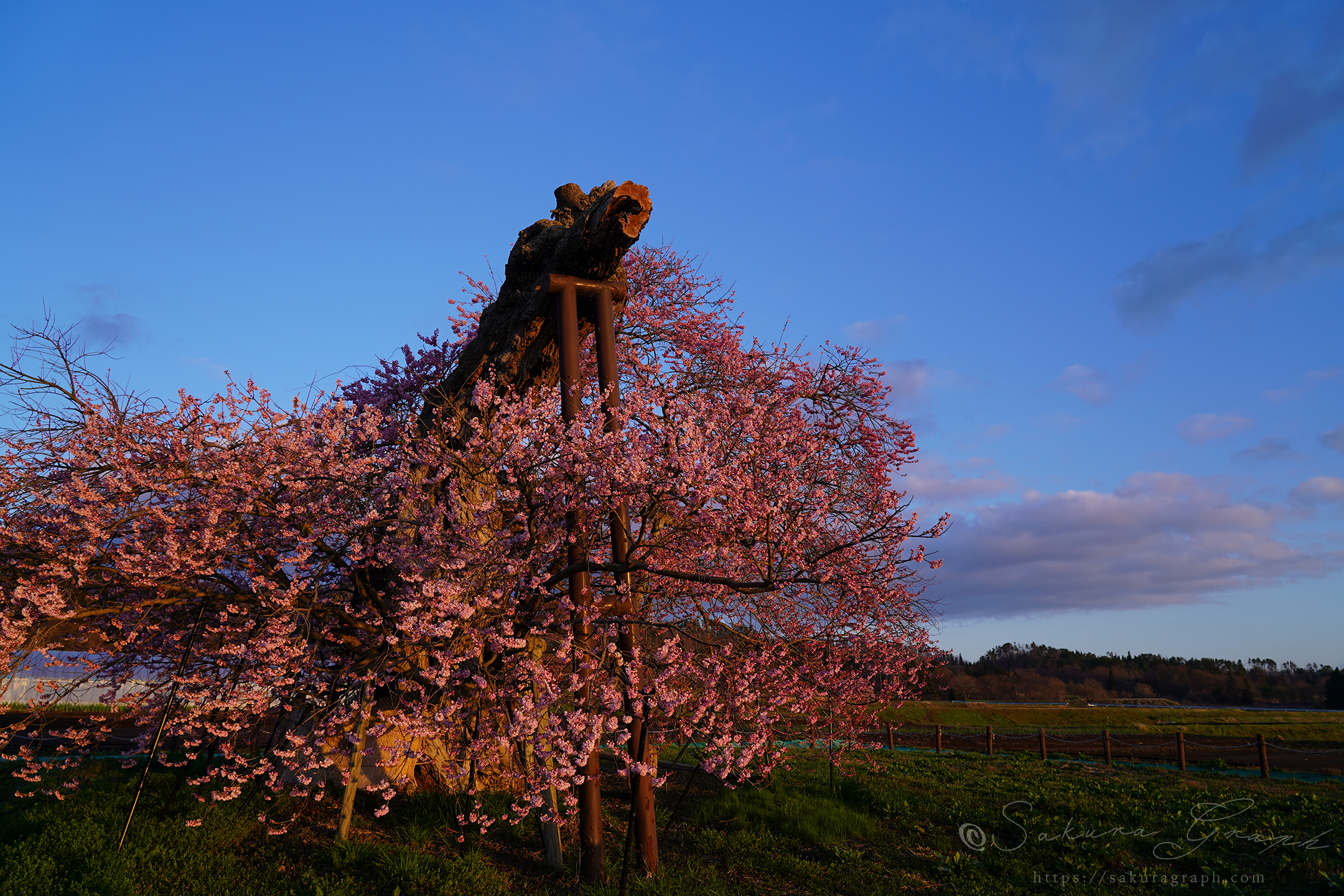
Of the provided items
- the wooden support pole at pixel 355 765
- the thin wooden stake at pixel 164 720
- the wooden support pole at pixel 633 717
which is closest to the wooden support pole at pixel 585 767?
the wooden support pole at pixel 633 717

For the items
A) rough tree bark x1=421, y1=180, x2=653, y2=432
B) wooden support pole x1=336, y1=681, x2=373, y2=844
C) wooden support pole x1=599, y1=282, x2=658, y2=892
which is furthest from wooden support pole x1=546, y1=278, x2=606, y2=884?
rough tree bark x1=421, y1=180, x2=653, y2=432

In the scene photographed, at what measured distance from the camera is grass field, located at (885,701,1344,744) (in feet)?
94.1

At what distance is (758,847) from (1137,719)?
36.9 m

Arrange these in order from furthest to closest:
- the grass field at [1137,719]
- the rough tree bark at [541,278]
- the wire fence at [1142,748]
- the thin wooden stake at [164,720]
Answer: the grass field at [1137,719]
the wire fence at [1142,748]
the rough tree bark at [541,278]
the thin wooden stake at [164,720]

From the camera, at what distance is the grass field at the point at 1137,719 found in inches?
1129

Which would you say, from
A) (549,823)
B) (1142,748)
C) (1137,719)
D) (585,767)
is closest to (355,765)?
(549,823)

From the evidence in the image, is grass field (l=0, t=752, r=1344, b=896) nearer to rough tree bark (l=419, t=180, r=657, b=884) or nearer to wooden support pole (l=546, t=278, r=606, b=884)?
wooden support pole (l=546, t=278, r=606, b=884)

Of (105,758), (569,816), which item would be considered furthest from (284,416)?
(105,758)

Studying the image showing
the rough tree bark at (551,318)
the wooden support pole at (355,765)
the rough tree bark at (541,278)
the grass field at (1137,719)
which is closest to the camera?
the wooden support pole at (355,765)

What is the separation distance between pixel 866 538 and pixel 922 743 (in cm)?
2144

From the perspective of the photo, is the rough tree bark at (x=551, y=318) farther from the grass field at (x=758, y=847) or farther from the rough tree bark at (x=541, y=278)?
the grass field at (x=758, y=847)

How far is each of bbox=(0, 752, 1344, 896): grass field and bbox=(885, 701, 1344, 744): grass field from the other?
717 inches

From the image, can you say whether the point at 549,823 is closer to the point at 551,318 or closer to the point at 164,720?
the point at 164,720

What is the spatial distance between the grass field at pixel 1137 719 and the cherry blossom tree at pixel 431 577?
74.2ft
